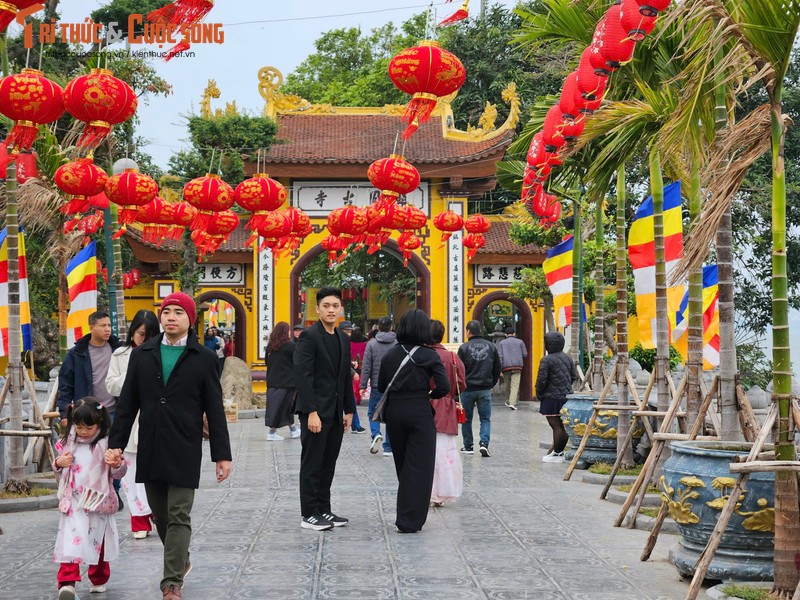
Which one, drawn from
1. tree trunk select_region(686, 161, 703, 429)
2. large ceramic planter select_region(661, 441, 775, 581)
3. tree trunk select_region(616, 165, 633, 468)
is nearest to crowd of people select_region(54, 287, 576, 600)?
tree trunk select_region(616, 165, 633, 468)

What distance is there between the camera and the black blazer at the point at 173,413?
5.88m

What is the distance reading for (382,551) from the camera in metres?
7.34

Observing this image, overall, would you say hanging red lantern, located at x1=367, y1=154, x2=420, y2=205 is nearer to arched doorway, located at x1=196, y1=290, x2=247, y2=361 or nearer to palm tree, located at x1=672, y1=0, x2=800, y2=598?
palm tree, located at x1=672, y1=0, x2=800, y2=598

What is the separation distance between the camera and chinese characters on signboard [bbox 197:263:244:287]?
27.4 meters

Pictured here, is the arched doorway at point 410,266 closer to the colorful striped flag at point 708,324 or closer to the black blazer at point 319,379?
the colorful striped flag at point 708,324

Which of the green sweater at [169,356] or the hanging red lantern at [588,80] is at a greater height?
the hanging red lantern at [588,80]

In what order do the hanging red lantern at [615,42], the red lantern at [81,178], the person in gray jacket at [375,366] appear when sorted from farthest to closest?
the person in gray jacket at [375,366]
the red lantern at [81,178]
the hanging red lantern at [615,42]

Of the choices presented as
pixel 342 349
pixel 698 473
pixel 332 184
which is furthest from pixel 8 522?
pixel 332 184

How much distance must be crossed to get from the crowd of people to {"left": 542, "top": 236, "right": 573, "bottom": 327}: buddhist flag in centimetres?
222

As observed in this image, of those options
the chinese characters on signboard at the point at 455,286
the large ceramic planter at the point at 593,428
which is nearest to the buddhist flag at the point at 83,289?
the large ceramic planter at the point at 593,428

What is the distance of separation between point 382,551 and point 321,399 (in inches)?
52.1

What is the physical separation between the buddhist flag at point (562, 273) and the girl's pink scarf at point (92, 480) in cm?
980

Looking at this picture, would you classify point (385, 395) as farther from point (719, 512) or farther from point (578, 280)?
point (578, 280)

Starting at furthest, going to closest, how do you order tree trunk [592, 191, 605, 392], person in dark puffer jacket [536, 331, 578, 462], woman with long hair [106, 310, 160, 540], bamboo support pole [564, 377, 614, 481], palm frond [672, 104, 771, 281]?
person in dark puffer jacket [536, 331, 578, 462]
tree trunk [592, 191, 605, 392]
bamboo support pole [564, 377, 614, 481]
woman with long hair [106, 310, 160, 540]
palm frond [672, 104, 771, 281]
